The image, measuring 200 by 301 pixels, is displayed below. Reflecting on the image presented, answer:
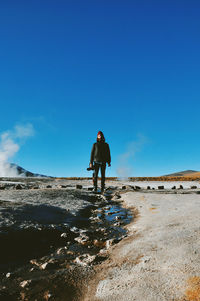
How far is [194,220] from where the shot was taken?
317 centimetres

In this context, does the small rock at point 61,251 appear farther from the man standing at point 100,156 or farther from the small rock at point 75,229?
the man standing at point 100,156

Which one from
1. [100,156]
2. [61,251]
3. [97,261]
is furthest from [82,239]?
[100,156]

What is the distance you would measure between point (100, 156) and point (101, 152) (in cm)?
18

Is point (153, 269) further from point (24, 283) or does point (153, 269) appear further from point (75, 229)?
point (75, 229)

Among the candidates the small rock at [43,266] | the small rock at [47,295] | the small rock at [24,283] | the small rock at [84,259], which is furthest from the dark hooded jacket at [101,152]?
the small rock at [47,295]

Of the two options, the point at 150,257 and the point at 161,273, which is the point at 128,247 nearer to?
the point at 150,257

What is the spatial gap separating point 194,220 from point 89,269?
181 cm

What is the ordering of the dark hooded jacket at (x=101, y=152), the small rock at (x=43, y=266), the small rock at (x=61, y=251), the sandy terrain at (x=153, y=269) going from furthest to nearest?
the dark hooded jacket at (x=101, y=152) → the small rock at (x=61, y=251) → the small rock at (x=43, y=266) → the sandy terrain at (x=153, y=269)

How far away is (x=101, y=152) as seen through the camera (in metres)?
9.80

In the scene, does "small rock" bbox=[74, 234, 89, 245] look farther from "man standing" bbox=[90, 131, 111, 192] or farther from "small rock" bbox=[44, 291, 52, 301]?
"man standing" bbox=[90, 131, 111, 192]

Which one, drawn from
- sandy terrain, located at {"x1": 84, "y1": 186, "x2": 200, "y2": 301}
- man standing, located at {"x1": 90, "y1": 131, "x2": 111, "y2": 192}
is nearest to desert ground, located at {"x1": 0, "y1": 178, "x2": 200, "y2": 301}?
sandy terrain, located at {"x1": 84, "y1": 186, "x2": 200, "y2": 301}

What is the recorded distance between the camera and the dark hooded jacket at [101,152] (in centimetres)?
977

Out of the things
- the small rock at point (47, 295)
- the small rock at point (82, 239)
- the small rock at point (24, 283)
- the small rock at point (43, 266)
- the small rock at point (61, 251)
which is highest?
the small rock at point (82, 239)

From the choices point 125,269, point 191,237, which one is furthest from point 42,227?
point 191,237
